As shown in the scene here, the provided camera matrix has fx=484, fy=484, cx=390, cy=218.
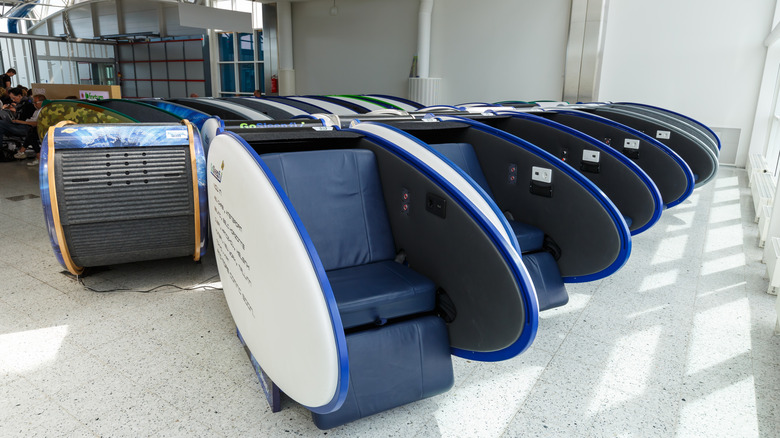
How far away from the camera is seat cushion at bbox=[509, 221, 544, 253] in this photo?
8.20 ft

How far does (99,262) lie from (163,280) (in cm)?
37

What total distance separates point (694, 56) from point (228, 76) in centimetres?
1273

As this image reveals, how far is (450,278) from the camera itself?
1.81 metres

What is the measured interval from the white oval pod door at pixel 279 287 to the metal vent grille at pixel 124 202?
3.40 feet

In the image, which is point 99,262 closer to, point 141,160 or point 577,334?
point 141,160

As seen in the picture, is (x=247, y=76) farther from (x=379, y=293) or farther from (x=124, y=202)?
(x=379, y=293)

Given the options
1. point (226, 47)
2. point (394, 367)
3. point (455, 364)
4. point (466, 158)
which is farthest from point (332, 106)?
point (226, 47)

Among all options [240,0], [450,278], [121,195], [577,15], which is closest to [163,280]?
[121,195]

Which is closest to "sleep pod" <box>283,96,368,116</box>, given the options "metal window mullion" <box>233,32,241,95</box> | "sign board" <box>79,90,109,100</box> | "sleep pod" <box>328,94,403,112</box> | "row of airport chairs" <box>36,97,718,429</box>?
"sleep pod" <box>328,94,403,112</box>

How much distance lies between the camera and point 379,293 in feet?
5.53

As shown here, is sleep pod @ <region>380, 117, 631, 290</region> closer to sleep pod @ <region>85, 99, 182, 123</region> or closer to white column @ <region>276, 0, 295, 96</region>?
sleep pod @ <region>85, 99, 182, 123</region>

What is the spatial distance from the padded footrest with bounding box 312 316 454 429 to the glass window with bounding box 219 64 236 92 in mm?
15115

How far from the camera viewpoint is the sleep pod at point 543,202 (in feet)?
7.72

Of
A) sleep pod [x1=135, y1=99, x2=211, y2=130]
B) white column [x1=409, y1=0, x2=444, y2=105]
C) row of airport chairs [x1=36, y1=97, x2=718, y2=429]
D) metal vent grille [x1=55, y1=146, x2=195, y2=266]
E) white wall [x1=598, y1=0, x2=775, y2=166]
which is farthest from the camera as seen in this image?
white column [x1=409, y1=0, x2=444, y2=105]
